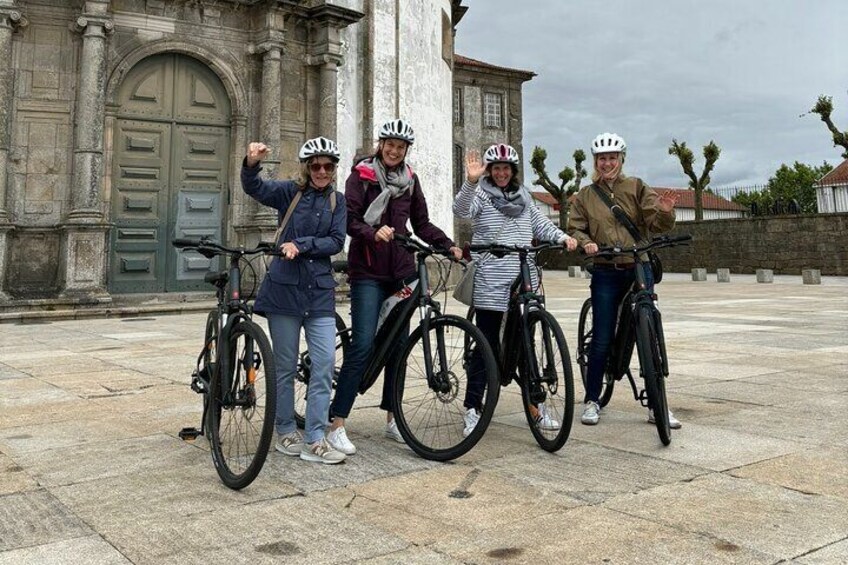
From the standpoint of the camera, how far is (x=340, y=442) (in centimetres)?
400

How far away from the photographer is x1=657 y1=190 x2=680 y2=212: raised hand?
4.66 meters

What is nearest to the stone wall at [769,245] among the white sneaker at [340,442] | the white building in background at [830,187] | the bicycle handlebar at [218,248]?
the white building in background at [830,187]

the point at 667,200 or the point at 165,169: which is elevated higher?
the point at 165,169

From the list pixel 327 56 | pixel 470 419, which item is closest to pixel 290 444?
pixel 470 419

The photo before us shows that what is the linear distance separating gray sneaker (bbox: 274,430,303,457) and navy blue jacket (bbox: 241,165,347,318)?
2.19ft

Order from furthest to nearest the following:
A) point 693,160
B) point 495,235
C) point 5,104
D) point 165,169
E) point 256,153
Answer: point 693,160, point 165,169, point 5,104, point 495,235, point 256,153

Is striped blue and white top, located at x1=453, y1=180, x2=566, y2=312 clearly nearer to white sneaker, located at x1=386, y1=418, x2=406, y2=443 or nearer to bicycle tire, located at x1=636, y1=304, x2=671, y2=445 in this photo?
bicycle tire, located at x1=636, y1=304, x2=671, y2=445

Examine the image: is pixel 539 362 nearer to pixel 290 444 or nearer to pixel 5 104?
pixel 290 444

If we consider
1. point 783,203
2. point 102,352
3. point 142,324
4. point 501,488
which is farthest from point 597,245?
point 783,203

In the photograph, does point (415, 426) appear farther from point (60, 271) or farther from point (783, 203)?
point (783, 203)

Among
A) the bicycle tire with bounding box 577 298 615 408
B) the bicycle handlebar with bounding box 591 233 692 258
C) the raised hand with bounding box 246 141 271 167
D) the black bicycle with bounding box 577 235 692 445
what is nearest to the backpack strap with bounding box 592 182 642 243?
the black bicycle with bounding box 577 235 692 445

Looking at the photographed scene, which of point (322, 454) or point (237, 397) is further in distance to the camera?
point (322, 454)

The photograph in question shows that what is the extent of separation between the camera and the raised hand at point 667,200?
4664 mm

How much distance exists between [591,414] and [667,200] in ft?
4.71
